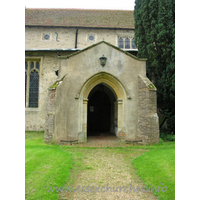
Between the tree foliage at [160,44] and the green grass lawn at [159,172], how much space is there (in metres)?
4.94

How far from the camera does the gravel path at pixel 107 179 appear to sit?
3.63 metres

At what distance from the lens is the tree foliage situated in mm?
9180

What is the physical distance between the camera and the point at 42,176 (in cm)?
421

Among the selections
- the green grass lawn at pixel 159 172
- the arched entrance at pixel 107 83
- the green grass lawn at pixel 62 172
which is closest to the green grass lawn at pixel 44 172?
the green grass lawn at pixel 62 172

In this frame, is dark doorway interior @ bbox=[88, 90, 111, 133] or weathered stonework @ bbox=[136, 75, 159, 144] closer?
weathered stonework @ bbox=[136, 75, 159, 144]

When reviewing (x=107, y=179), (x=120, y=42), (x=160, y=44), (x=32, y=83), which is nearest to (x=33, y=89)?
(x=32, y=83)

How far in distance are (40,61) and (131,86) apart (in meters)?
7.91

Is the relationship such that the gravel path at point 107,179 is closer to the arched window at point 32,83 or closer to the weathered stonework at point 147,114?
the weathered stonework at point 147,114

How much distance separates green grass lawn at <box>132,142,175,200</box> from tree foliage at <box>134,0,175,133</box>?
4945 mm

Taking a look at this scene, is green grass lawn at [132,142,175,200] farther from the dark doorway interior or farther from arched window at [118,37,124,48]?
arched window at [118,37,124,48]

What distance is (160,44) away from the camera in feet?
30.6

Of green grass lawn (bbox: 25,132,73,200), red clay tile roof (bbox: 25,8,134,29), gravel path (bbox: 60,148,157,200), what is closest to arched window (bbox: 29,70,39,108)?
red clay tile roof (bbox: 25,8,134,29)

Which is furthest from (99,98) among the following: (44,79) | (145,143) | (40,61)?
(145,143)

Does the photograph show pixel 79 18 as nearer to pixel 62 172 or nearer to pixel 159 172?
pixel 62 172
